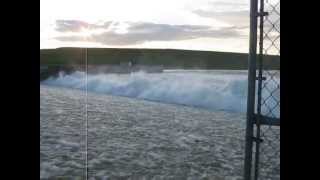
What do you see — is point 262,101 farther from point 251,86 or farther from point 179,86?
point 179,86

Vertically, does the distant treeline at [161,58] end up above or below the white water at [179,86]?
above

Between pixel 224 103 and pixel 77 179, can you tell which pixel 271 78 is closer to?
pixel 224 103

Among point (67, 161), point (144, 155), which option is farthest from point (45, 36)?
point (144, 155)

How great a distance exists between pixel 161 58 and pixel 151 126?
0.84 ft

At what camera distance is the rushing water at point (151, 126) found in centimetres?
108

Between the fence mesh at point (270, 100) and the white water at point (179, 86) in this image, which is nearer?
the fence mesh at point (270, 100)

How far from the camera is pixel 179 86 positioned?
3.78ft

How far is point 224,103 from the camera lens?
1.12m

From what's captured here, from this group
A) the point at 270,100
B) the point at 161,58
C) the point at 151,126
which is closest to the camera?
the point at 270,100

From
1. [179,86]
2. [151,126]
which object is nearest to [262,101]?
[179,86]

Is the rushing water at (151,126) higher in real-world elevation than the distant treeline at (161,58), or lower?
lower

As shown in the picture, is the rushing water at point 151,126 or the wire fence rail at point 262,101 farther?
the rushing water at point 151,126

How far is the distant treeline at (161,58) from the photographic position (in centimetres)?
103
